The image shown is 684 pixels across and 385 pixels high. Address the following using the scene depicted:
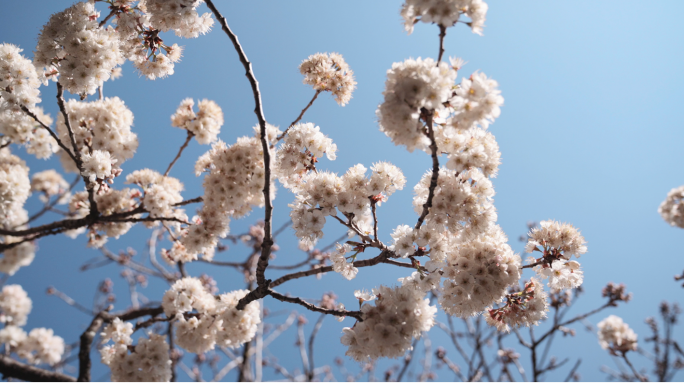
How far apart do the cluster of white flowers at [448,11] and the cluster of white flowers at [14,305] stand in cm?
1148

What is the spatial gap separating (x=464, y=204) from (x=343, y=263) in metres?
1.15

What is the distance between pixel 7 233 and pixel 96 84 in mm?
2652

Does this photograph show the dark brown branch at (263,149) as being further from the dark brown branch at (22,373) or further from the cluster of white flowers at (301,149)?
the dark brown branch at (22,373)

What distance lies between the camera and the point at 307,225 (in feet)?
9.55

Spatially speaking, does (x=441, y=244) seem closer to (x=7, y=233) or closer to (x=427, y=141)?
(x=427, y=141)

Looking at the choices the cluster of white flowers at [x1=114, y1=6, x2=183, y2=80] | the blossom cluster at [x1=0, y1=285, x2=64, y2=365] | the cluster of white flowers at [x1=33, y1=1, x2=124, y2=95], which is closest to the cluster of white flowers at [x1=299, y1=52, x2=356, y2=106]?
the cluster of white flowers at [x1=114, y1=6, x2=183, y2=80]

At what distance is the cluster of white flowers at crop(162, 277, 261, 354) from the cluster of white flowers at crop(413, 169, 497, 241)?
2.74m

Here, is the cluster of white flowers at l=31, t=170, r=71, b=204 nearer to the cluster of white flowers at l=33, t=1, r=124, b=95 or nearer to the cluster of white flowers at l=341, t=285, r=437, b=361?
the cluster of white flowers at l=33, t=1, r=124, b=95

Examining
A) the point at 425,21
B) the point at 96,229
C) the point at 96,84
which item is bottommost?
the point at 425,21

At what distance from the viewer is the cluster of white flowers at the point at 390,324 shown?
2672mm

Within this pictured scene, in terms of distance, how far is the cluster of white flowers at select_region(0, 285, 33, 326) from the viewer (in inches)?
332

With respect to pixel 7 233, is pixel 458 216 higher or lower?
lower

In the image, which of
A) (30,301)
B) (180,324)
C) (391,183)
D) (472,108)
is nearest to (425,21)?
(472,108)

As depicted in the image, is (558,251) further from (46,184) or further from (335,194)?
(46,184)
